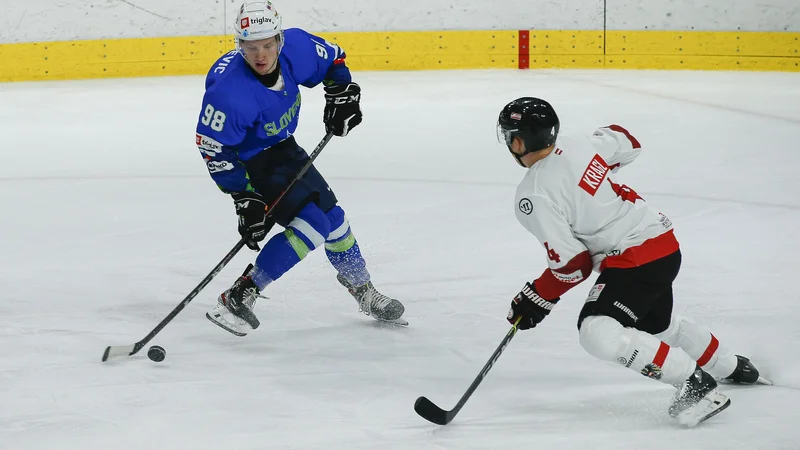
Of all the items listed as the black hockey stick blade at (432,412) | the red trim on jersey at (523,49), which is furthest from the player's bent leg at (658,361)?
the red trim on jersey at (523,49)

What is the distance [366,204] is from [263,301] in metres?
1.33

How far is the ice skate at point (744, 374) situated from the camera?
260cm

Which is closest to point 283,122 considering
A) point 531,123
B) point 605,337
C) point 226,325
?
point 226,325

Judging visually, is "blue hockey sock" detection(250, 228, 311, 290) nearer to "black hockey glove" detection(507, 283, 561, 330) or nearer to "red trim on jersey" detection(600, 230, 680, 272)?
"black hockey glove" detection(507, 283, 561, 330)

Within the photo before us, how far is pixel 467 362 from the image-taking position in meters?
2.90

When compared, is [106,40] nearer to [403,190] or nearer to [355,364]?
[403,190]

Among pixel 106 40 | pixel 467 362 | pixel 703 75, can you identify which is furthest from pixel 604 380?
pixel 106 40

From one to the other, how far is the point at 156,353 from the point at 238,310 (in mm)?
298

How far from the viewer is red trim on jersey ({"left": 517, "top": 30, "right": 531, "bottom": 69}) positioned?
9430 millimetres

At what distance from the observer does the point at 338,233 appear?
3.21m

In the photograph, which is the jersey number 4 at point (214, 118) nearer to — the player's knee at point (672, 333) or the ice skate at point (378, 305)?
the ice skate at point (378, 305)

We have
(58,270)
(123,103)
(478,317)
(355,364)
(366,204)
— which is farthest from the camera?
(123,103)

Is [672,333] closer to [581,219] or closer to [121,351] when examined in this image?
[581,219]

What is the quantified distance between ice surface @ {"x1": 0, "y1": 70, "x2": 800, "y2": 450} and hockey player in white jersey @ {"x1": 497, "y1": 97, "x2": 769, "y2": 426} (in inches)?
6.1
